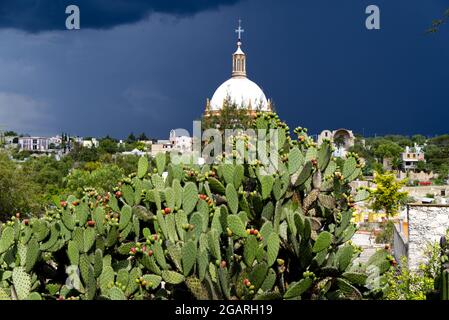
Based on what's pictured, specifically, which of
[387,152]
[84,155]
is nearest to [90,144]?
[84,155]

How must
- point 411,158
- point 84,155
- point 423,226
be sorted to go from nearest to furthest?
point 423,226, point 84,155, point 411,158

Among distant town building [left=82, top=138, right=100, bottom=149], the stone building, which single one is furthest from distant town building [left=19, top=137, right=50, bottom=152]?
the stone building

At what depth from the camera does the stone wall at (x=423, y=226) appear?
10266mm

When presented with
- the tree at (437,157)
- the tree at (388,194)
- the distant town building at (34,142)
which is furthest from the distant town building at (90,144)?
A: the tree at (388,194)

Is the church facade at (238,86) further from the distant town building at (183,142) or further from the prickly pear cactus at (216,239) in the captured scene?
the prickly pear cactus at (216,239)

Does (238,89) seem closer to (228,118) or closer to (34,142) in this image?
(228,118)

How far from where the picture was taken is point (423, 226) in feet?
34.3

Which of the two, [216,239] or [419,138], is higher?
[419,138]

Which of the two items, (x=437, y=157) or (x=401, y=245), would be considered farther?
(x=437, y=157)

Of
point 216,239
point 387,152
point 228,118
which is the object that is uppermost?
point 387,152

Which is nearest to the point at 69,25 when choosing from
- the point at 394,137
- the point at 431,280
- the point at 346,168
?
the point at 346,168
